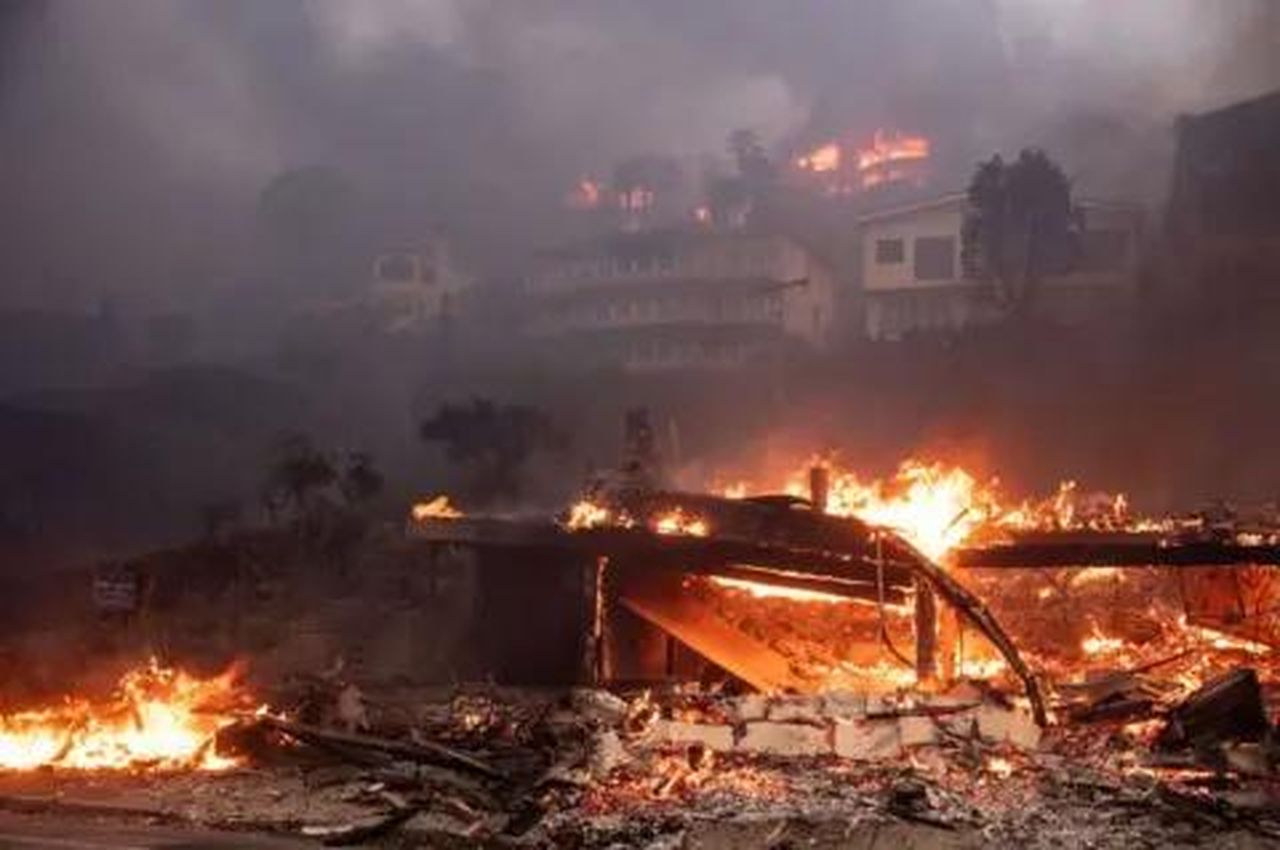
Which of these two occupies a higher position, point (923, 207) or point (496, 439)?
point (923, 207)

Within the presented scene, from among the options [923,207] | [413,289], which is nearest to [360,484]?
[923,207]

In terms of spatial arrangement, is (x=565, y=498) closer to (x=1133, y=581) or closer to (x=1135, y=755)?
(x=1133, y=581)

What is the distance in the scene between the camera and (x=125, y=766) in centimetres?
1475

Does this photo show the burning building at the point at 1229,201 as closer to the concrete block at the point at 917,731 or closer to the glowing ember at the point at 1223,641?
the glowing ember at the point at 1223,641

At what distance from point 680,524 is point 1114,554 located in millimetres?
6369

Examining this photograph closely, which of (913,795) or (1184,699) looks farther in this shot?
(1184,699)

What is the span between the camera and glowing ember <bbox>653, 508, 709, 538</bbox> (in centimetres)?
1855

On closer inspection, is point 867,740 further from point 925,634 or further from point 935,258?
point 935,258

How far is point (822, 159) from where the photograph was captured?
79000 mm

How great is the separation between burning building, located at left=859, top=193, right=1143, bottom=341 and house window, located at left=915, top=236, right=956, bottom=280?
45mm

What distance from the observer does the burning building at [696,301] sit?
59031 mm

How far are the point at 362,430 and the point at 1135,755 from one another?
170 feet

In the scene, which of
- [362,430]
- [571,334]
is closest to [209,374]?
[362,430]

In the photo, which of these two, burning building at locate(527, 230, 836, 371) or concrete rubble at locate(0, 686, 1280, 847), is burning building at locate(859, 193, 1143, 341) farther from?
concrete rubble at locate(0, 686, 1280, 847)
